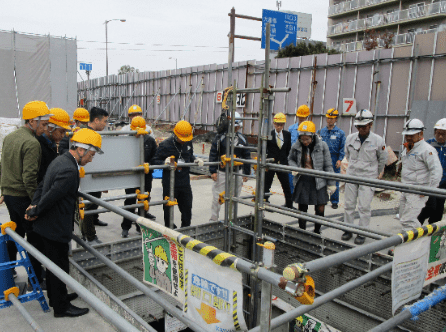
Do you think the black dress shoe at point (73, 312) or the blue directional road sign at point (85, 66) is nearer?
the black dress shoe at point (73, 312)

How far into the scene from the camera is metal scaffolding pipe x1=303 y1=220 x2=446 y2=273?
5.16ft

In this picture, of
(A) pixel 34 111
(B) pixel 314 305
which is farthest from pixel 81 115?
(B) pixel 314 305

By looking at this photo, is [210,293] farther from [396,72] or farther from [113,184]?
[396,72]

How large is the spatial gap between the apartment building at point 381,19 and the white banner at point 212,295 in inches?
1323

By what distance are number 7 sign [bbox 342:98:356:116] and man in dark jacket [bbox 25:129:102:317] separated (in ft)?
36.8

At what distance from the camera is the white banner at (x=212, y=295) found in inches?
69.5

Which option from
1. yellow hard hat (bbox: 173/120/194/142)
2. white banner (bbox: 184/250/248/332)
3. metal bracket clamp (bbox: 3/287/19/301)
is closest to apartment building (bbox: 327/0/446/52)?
yellow hard hat (bbox: 173/120/194/142)

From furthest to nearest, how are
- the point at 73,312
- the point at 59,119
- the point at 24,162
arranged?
the point at 59,119, the point at 24,162, the point at 73,312

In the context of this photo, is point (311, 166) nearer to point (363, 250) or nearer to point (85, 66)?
point (363, 250)

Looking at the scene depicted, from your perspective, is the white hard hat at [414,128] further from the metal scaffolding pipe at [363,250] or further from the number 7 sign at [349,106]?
the number 7 sign at [349,106]

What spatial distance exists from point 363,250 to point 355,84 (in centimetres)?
1224

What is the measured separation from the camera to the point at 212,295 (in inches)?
74.7

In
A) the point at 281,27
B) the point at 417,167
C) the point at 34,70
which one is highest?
the point at 281,27

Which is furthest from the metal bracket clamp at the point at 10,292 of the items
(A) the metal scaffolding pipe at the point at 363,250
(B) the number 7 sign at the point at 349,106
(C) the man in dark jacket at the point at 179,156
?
(B) the number 7 sign at the point at 349,106
